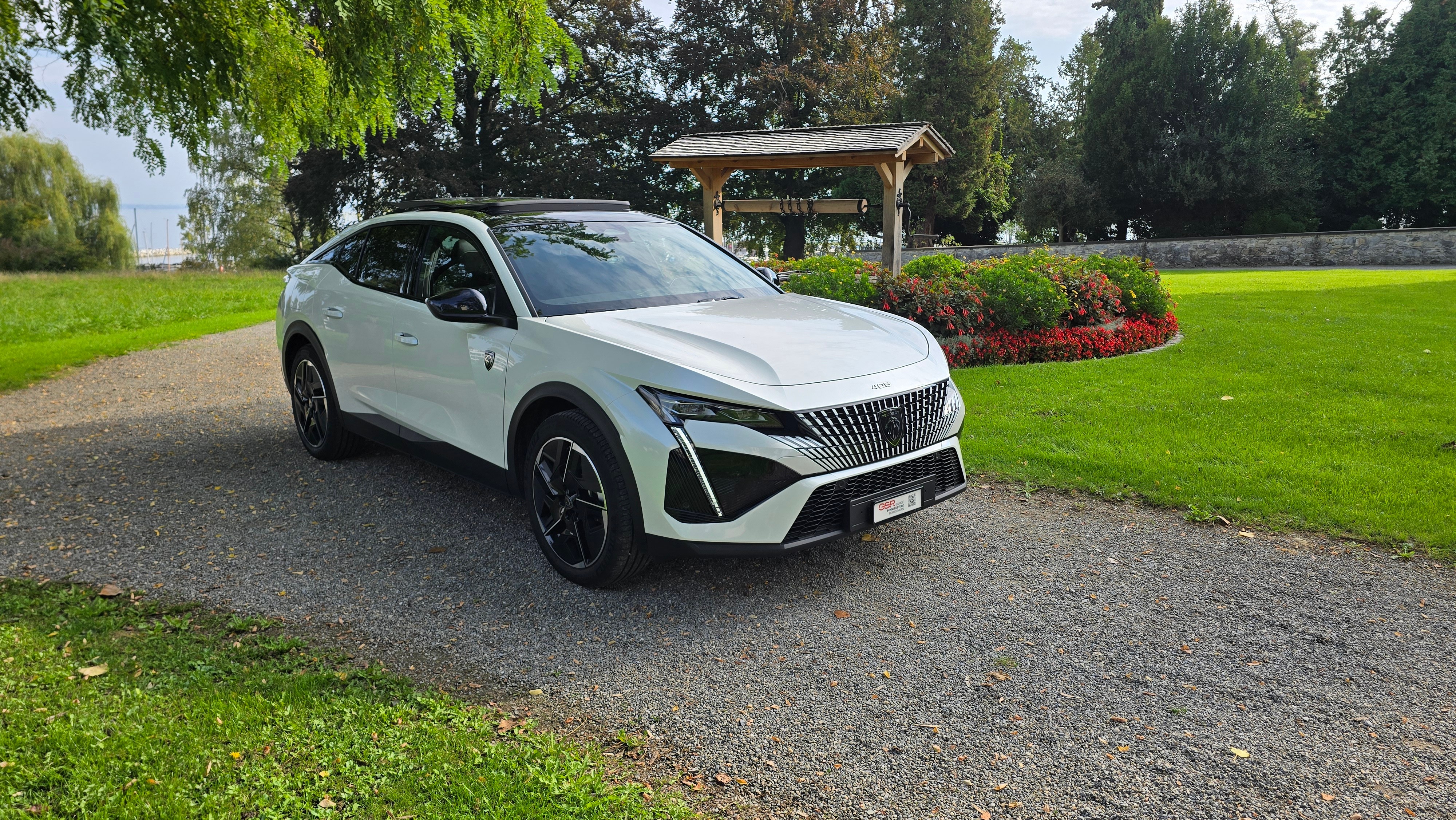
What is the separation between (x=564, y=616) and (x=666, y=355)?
4.19 feet

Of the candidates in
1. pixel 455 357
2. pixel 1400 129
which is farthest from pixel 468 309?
pixel 1400 129

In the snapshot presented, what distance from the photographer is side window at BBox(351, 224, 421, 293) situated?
552cm

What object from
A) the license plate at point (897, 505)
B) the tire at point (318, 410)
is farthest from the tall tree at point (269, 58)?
the license plate at point (897, 505)

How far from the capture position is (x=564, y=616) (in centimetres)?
414

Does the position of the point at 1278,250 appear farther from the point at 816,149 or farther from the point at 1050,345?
the point at 1050,345

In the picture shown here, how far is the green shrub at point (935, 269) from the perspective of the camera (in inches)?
421

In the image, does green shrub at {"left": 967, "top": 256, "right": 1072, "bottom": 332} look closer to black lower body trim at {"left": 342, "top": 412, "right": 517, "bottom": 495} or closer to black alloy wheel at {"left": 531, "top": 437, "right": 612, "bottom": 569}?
black lower body trim at {"left": 342, "top": 412, "right": 517, "bottom": 495}

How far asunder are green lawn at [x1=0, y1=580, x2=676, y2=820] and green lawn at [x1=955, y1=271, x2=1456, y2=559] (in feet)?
13.9

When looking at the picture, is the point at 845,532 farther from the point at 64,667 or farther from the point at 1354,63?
the point at 1354,63

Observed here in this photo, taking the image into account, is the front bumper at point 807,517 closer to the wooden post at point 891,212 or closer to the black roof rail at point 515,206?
the black roof rail at point 515,206

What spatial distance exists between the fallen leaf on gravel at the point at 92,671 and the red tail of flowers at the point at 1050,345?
308 inches

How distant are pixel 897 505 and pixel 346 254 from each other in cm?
425

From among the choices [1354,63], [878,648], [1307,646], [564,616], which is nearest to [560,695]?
[564,616]

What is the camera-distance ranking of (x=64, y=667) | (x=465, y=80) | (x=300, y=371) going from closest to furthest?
(x=64, y=667), (x=300, y=371), (x=465, y=80)
